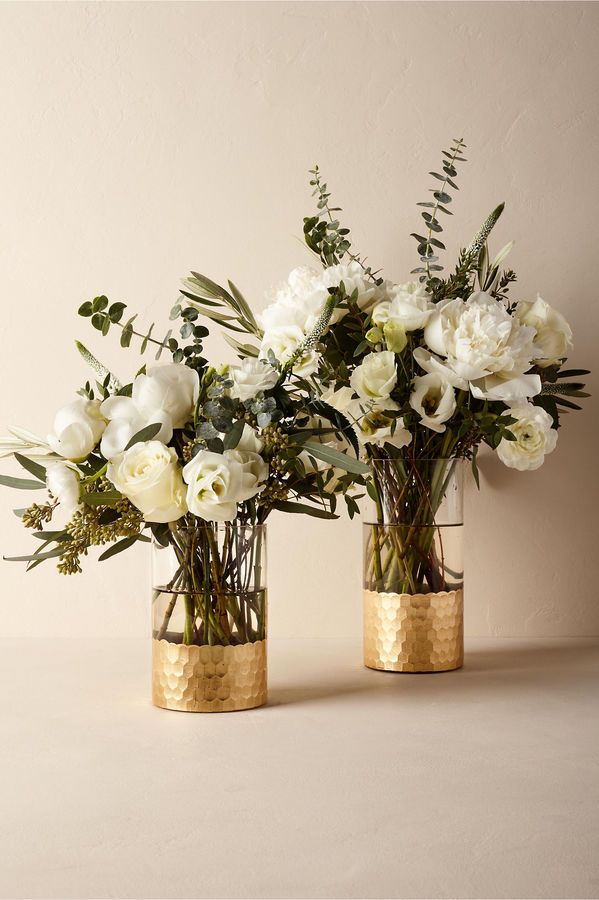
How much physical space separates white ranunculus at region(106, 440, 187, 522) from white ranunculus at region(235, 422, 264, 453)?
0.07 meters

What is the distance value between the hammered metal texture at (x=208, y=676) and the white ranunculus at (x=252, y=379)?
264 millimetres

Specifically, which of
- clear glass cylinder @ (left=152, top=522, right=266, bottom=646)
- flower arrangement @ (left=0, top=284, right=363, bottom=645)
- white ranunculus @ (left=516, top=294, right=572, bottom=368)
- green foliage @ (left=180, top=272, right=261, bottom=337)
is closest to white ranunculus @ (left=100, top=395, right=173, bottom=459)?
flower arrangement @ (left=0, top=284, right=363, bottom=645)

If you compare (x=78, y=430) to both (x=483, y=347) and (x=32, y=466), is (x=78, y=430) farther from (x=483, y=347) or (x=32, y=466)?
(x=483, y=347)

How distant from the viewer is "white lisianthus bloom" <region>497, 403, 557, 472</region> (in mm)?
1120

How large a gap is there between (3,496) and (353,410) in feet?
1.80

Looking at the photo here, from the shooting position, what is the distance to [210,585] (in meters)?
1.00

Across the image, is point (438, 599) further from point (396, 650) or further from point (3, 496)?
point (3, 496)

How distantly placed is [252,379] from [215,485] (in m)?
0.12

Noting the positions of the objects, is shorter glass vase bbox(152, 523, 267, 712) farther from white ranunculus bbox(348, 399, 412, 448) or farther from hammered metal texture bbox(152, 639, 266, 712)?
white ranunculus bbox(348, 399, 412, 448)

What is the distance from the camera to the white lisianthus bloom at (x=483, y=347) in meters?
1.02

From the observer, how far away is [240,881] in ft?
2.09

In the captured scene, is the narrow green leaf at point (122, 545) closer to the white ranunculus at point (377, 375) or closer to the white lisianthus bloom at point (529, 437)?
the white ranunculus at point (377, 375)

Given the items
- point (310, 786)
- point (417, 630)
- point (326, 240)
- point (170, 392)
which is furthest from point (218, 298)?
point (310, 786)

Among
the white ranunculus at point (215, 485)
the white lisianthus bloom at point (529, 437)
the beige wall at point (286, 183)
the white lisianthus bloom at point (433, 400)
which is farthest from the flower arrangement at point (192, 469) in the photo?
the beige wall at point (286, 183)
